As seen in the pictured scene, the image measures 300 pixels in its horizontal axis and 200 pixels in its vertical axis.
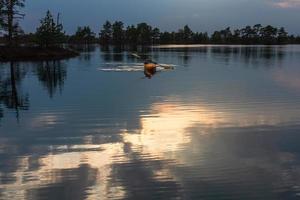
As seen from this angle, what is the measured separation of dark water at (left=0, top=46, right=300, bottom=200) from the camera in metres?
13.9

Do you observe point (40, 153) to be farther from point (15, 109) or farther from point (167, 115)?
point (15, 109)

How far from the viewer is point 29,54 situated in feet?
279

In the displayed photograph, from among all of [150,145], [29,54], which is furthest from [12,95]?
[29,54]

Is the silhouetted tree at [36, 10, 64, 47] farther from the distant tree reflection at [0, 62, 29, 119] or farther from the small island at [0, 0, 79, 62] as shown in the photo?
the distant tree reflection at [0, 62, 29, 119]

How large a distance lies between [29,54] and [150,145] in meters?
70.9

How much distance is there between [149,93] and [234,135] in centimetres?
1685

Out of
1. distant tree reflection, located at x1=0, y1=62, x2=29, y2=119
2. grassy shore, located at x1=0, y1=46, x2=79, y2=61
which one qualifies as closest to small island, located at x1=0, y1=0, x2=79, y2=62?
grassy shore, located at x1=0, y1=46, x2=79, y2=61

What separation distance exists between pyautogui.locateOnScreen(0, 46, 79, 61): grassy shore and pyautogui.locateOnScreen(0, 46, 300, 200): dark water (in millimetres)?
47245

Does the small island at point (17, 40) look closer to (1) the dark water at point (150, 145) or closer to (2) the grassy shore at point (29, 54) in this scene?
(2) the grassy shore at point (29, 54)

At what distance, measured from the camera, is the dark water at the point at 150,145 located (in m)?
13.9

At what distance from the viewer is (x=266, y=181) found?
14.5 meters

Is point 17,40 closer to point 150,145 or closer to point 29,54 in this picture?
point 29,54

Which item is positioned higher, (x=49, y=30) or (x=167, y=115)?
(x=49, y=30)

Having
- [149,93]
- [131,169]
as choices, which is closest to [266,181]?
[131,169]
